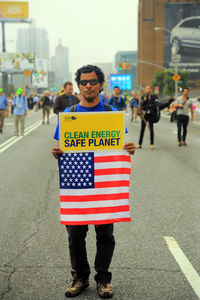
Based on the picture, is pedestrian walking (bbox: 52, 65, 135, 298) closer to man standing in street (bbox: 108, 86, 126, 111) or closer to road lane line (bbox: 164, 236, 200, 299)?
road lane line (bbox: 164, 236, 200, 299)

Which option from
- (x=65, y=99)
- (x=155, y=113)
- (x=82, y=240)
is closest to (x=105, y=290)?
(x=82, y=240)

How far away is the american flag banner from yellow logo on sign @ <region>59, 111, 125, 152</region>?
66mm

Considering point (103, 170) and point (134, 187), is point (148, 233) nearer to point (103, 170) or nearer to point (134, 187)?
point (103, 170)

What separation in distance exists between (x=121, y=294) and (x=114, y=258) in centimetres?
89

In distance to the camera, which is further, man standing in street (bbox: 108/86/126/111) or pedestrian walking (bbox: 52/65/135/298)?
man standing in street (bbox: 108/86/126/111)

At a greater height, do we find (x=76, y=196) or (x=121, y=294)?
(x=76, y=196)

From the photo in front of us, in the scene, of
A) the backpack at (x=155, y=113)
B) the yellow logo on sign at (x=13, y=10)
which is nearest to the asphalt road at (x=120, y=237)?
the backpack at (x=155, y=113)

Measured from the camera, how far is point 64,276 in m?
4.24

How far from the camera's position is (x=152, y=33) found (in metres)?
117

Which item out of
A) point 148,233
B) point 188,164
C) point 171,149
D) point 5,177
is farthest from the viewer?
point 171,149

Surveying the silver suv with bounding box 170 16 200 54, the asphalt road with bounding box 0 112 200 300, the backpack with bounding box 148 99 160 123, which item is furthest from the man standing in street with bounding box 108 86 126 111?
the silver suv with bounding box 170 16 200 54

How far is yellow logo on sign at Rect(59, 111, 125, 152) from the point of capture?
383cm

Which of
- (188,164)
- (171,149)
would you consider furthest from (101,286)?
(171,149)

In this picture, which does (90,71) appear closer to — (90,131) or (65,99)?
(90,131)
